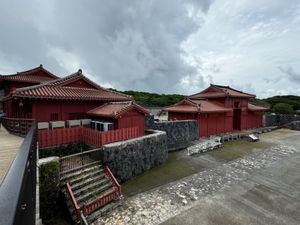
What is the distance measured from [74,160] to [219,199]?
7.48 m

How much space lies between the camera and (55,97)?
11.3 metres

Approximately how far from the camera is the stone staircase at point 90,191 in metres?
7.91

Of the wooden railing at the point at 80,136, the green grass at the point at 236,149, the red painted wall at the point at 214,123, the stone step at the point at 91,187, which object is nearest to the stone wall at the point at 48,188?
the stone step at the point at 91,187

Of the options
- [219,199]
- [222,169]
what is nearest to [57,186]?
[219,199]

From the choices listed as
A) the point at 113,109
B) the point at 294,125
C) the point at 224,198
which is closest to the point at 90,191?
the point at 113,109

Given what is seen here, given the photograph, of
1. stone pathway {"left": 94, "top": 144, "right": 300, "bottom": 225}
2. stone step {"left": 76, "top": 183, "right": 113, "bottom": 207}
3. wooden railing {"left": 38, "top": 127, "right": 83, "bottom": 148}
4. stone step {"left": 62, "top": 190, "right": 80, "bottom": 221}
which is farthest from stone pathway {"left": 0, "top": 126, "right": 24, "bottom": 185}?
stone pathway {"left": 94, "top": 144, "right": 300, "bottom": 225}

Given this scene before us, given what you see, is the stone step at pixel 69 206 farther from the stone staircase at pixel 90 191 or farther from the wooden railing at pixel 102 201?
the wooden railing at pixel 102 201

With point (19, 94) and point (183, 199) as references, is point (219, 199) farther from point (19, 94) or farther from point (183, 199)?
point (19, 94)

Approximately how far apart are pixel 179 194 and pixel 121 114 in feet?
18.6

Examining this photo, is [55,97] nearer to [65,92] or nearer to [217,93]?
[65,92]

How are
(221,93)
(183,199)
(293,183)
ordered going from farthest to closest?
(221,93), (293,183), (183,199)

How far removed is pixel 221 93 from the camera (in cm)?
2380

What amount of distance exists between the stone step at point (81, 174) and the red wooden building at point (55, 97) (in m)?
4.18

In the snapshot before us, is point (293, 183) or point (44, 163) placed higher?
point (44, 163)
